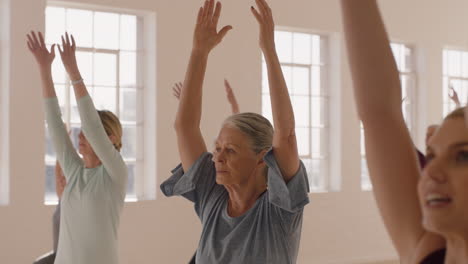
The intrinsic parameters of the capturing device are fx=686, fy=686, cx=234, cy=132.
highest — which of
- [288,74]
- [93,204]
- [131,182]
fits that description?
[288,74]

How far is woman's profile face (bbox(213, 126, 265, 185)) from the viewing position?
2541 mm

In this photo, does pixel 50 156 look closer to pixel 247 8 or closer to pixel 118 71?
pixel 118 71

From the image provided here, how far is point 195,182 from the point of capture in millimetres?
2604

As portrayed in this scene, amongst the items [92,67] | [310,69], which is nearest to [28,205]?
[92,67]

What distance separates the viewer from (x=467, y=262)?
2.63ft

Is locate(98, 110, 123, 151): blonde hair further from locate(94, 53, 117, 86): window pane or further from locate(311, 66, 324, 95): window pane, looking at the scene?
locate(311, 66, 324, 95): window pane

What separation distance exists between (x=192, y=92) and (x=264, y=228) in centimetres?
58

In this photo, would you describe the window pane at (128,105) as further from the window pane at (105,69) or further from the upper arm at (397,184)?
the upper arm at (397,184)

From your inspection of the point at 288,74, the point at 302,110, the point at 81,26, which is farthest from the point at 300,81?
the point at 81,26

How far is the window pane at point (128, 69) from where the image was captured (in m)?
8.53

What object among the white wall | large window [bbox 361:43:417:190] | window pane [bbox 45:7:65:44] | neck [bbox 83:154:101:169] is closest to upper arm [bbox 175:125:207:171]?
neck [bbox 83:154:101:169]

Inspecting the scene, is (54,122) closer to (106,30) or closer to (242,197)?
(242,197)

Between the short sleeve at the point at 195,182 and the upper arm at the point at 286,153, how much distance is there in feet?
1.29

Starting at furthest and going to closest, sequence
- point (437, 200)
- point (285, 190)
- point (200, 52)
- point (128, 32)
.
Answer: point (128, 32)
point (200, 52)
point (285, 190)
point (437, 200)
